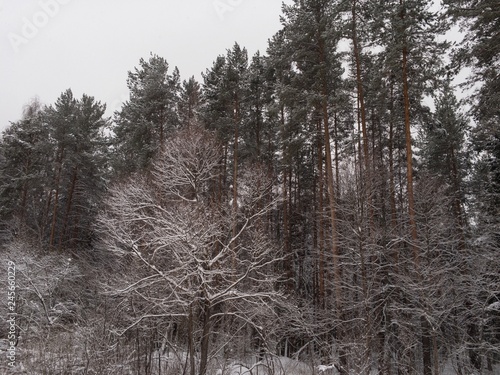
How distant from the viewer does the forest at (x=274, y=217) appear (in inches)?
425

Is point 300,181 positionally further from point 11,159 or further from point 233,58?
point 11,159

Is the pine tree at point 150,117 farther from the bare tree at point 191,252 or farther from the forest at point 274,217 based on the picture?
the bare tree at point 191,252

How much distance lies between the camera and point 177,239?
10.6 meters

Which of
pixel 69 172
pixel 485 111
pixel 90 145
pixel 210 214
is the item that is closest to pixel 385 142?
pixel 485 111

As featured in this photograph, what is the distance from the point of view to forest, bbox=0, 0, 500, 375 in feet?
35.4

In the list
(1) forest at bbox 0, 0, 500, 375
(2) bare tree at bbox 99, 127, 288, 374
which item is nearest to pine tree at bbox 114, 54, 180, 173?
(1) forest at bbox 0, 0, 500, 375

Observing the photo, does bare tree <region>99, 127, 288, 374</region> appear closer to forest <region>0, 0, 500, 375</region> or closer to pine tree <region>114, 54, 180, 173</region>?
forest <region>0, 0, 500, 375</region>

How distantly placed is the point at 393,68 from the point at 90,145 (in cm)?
1911

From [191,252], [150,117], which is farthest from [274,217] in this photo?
[191,252]

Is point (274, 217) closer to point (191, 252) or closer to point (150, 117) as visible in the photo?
point (150, 117)

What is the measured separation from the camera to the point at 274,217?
87.6 feet

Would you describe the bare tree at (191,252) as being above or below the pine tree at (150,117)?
below

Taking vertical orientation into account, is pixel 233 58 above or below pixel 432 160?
above

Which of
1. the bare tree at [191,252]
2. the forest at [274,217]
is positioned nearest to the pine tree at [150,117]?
the forest at [274,217]
